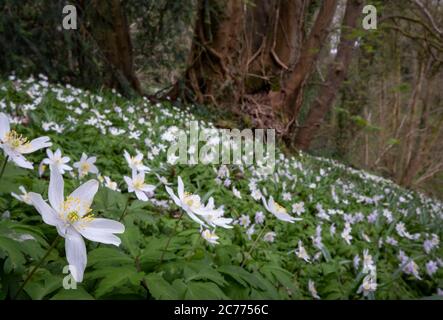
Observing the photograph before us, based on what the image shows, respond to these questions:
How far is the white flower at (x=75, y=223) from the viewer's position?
0.80 metres

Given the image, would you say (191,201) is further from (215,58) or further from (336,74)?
(336,74)

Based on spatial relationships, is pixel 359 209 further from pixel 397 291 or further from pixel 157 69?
pixel 157 69

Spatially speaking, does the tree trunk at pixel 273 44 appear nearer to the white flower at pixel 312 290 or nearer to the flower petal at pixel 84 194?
the white flower at pixel 312 290

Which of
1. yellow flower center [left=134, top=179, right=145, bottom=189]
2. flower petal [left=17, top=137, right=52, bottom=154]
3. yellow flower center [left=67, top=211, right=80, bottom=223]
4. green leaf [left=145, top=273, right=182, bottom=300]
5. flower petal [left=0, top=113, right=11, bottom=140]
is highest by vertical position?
flower petal [left=0, top=113, right=11, bottom=140]

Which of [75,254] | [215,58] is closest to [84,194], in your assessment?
[75,254]

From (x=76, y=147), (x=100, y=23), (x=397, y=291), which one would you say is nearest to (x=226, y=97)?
(x=100, y=23)

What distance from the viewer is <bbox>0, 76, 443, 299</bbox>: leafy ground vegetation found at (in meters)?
0.94

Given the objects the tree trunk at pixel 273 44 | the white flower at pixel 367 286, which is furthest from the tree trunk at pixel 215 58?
the white flower at pixel 367 286

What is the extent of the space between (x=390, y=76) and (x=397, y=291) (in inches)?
507

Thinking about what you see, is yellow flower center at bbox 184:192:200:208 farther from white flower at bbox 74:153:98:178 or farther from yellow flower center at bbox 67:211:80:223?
white flower at bbox 74:153:98:178

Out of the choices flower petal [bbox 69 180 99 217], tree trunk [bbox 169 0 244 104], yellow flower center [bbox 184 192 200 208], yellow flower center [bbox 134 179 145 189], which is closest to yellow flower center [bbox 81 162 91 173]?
yellow flower center [bbox 134 179 145 189]

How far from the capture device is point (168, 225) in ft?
6.76
